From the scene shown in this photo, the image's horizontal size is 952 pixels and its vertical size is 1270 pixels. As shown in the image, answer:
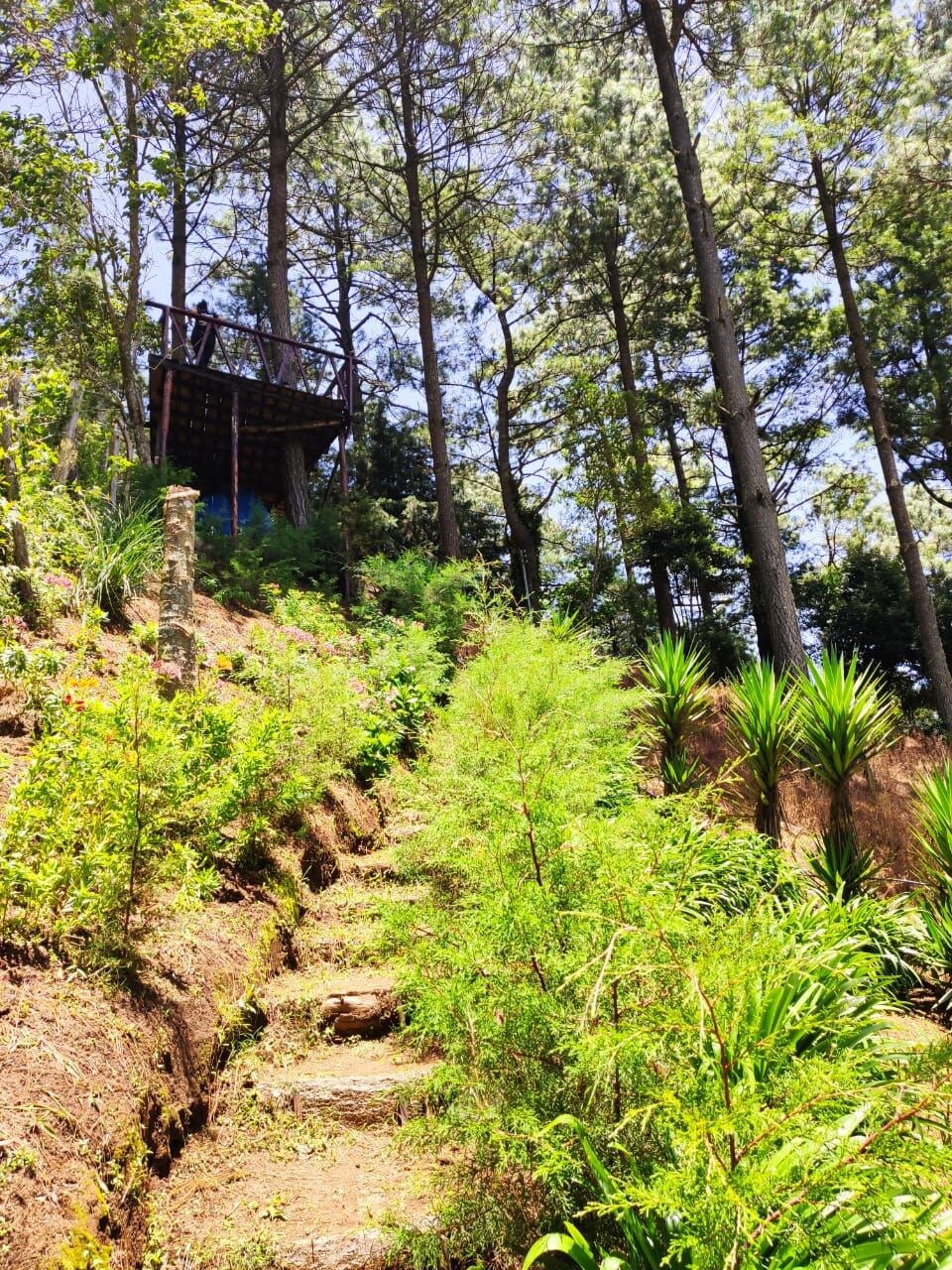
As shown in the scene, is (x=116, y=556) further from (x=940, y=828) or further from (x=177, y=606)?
(x=940, y=828)

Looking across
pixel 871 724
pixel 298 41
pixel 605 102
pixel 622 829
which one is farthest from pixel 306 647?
pixel 298 41

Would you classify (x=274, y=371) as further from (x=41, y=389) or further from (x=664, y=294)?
(x=41, y=389)

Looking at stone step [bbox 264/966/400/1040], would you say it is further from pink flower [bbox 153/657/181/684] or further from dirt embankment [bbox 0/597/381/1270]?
pink flower [bbox 153/657/181/684]

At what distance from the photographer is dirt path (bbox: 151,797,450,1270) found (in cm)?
235

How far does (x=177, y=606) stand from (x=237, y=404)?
7743 millimetres

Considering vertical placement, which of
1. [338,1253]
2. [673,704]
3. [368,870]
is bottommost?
[338,1253]

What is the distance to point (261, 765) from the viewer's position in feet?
12.8

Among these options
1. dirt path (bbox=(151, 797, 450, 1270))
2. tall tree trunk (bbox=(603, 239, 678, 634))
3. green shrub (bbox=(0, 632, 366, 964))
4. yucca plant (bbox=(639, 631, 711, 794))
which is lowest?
dirt path (bbox=(151, 797, 450, 1270))

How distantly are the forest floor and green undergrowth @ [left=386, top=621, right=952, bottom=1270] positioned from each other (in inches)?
12.8

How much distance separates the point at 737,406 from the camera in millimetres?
8594

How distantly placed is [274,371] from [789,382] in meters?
11.5

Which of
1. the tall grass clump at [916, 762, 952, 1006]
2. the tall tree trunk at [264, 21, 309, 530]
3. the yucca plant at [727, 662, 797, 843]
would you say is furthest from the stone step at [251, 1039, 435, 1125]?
the tall tree trunk at [264, 21, 309, 530]

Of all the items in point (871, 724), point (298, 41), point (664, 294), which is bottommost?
point (871, 724)

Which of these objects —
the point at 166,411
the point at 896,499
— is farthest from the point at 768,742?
the point at 166,411
